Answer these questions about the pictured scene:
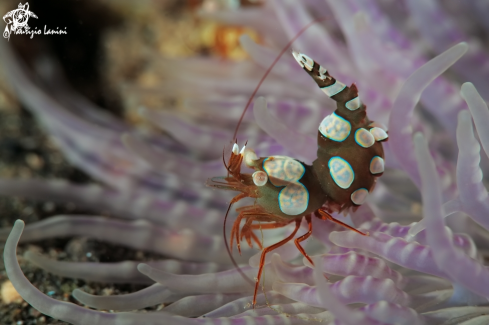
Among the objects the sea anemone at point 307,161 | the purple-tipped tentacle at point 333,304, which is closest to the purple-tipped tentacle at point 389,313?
the sea anemone at point 307,161

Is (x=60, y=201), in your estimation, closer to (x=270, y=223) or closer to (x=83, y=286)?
(x=83, y=286)

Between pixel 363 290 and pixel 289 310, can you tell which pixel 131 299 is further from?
pixel 363 290

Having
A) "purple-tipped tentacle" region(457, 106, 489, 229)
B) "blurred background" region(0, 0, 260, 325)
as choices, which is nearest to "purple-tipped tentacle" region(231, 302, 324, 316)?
"purple-tipped tentacle" region(457, 106, 489, 229)

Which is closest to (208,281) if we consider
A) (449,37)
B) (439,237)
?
(439,237)

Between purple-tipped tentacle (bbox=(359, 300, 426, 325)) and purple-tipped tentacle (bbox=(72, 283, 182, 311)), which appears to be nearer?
purple-tipped tentacle (bbox=(359, 300, 426, 325))

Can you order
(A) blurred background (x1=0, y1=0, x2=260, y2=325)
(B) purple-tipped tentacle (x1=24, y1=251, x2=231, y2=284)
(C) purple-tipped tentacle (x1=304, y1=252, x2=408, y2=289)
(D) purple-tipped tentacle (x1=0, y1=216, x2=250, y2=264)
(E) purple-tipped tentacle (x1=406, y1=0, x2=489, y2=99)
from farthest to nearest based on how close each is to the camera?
(A) blurred background (x1=0, y1=0, x2=260, y2=325), (E) purple-tipped tentacle (x1=406, y1=0, x2=489, y2=99), (D) purple-tipped tentacle (x1=0, y1=216, x2=250, y2=264), (B) purple-tipped tentacle (x1=24, y1=251, x2=231, y2=284), (C) purple-tipped tentacle (x1=304, y1=252, x2=408, y2=289)

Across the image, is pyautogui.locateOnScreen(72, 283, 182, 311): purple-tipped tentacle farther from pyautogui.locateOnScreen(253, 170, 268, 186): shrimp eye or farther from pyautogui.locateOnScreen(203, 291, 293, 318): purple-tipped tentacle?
pyautogui.locateOnScreen(253, 170, 268, 186): shrimp eye

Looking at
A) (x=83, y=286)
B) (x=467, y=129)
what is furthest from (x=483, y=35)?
(x=83, y=286)
